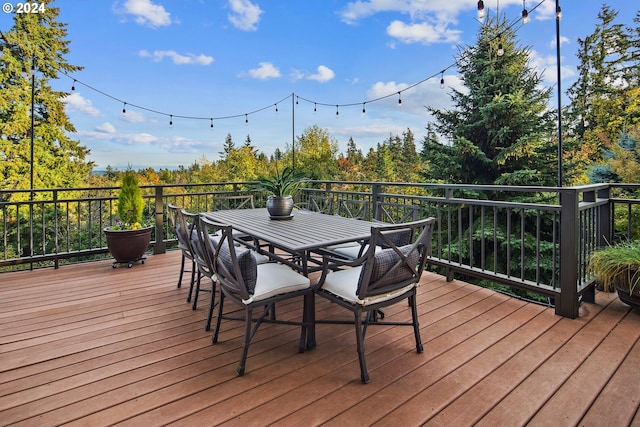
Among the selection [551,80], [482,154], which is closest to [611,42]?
[551,80]

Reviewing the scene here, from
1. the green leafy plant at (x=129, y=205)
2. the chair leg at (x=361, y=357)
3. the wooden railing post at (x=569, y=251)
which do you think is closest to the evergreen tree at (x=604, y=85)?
the wooden railing post at (x=569, y=251)

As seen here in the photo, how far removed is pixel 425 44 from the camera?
10789 mm

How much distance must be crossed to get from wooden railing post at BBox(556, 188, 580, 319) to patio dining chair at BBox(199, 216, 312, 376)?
201 cm

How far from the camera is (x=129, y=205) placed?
4.44m

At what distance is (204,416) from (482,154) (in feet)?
31.5

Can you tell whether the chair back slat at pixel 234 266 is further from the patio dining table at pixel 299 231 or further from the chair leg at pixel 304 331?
the chair leg at pixel 304 331

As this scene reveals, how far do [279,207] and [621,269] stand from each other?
9.35 ft

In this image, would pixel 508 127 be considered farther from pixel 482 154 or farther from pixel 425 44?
pixel 425 44

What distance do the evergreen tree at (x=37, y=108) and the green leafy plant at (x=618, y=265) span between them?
15611mm

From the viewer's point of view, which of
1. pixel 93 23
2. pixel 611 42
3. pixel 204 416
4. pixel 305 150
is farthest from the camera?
pixel 305 150

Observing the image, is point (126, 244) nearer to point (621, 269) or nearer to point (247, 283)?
point (247, 283)

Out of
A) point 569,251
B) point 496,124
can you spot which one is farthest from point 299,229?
point 496,124

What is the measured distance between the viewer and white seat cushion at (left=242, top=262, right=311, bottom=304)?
2.06 meters

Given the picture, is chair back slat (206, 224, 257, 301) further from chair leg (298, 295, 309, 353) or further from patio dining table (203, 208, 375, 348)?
chair leg (298, 295, 309, 353)
